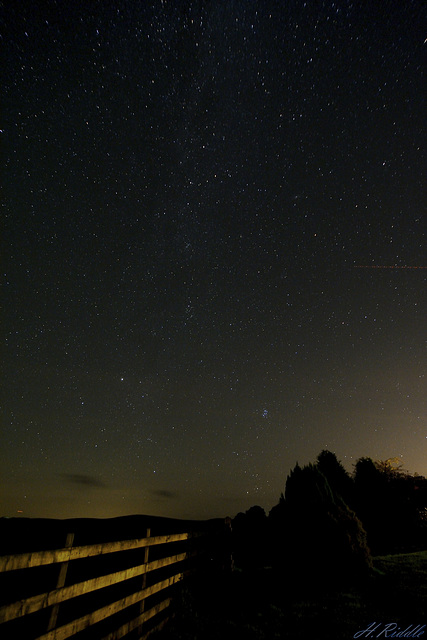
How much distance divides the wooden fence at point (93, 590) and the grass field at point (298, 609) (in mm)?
598

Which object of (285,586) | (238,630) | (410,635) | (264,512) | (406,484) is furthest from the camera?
(264,512)

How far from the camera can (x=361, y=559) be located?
8.52m

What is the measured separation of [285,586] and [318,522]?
5.75 feet

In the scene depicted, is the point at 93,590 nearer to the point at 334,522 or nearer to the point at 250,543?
the point at 334,522

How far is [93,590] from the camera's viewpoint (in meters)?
3.52

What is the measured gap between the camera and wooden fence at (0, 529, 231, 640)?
275 centimetres

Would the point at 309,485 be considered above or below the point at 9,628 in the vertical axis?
above

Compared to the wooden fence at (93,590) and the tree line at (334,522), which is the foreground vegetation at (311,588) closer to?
the tree line at (334,522)

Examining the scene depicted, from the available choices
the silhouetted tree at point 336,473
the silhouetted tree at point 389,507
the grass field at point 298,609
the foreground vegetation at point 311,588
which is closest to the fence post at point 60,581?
the grass field at point 298,609

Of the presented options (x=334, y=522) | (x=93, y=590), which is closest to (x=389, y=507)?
(x=334, y=522)

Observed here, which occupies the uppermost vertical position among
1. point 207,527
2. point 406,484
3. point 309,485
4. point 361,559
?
point 406,484

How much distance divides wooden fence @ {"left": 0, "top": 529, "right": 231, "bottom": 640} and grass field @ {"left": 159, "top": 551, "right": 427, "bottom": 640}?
1.96 feet

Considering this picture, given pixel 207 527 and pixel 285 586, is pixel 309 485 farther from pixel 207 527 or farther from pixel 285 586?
pixel 207 527

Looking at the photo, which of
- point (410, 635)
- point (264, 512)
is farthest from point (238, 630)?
point (264, 512)
